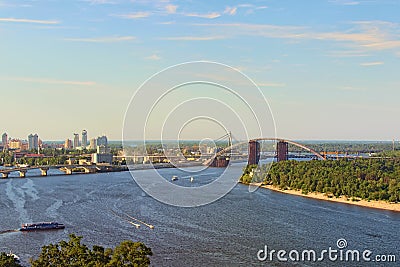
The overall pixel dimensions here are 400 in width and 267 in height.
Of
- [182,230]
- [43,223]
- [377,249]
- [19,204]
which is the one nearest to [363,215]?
[377,249]

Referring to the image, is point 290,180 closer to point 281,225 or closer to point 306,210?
point 306,210

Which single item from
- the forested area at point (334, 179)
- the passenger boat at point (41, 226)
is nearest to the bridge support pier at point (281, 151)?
the forested area at point (334, 179)

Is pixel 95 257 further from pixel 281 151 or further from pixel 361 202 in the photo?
pixel 281 151

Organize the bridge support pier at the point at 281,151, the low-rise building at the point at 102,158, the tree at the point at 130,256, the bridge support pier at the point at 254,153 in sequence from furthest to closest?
the low-rise building at the point at 102,158 → the bridge support pier at the point at 281,151 → the bridge support pier at the point at 254,153 → the tree at the point at 130,256

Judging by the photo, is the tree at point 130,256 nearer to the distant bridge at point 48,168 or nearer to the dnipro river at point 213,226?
the dnipro river at point 213,226

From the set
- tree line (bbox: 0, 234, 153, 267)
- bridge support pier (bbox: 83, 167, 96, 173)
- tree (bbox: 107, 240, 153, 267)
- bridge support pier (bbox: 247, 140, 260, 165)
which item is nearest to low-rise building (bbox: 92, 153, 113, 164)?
bridge support pier (bbox: 83, 167, 96, 173)

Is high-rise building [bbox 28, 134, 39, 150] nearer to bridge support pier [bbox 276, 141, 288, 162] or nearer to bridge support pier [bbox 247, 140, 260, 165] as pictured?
bridge support pier [bbox 276, 141, 288, 162]
